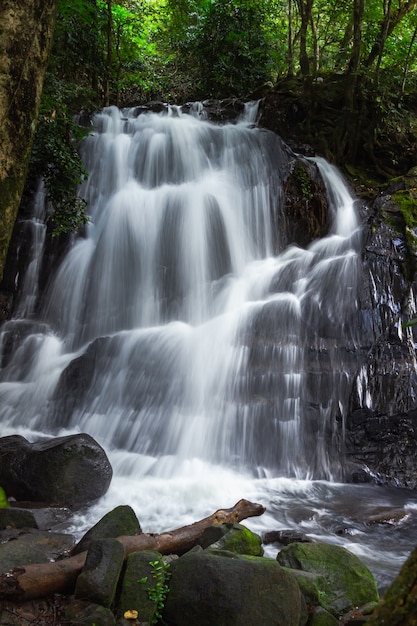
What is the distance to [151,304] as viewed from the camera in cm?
943

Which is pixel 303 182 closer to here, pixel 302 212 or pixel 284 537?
pixel 302 212

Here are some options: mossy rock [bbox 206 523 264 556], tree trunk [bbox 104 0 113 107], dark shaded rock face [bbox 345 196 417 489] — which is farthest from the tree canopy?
mossy rock [bbox 206 523 264 556]

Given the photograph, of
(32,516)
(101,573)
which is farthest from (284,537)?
(32,516)

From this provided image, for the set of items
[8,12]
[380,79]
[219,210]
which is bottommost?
[8,12]

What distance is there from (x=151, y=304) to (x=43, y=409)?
298cm

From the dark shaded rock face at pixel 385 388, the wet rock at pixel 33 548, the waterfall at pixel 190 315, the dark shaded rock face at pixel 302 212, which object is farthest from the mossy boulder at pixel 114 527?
the dark shaded rock face at pixel 302 212

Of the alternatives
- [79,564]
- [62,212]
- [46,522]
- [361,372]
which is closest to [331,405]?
[361,372]

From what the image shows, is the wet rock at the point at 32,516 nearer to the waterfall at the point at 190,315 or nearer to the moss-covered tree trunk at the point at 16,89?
the waterfall at the point at 190,315

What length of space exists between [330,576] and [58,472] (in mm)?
2812

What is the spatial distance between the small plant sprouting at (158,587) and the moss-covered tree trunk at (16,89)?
2173 millimetres

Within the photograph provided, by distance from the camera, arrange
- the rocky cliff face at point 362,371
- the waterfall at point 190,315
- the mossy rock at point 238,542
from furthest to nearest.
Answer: the waterfall at point 190,315 → the rocky cliff face at point 362,371 → the mossy rock at point 238,542

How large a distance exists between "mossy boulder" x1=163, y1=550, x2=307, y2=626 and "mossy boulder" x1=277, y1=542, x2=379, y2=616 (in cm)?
29

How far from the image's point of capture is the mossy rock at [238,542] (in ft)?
11.1

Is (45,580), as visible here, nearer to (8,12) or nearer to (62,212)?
(8,12)
